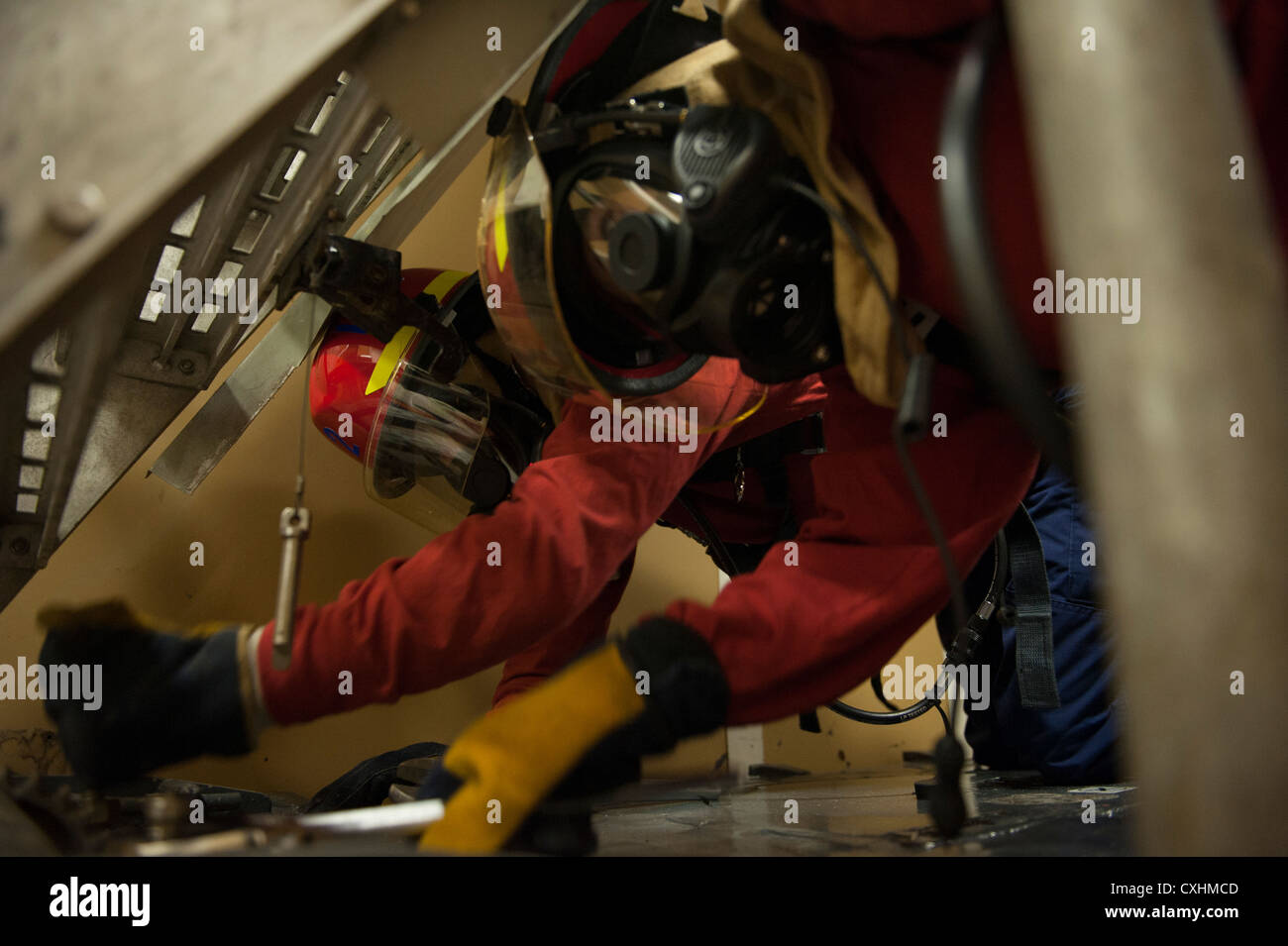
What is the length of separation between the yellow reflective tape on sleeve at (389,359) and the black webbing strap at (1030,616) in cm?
84

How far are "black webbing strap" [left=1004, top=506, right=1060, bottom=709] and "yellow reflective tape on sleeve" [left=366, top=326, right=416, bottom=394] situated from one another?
2.77 feet

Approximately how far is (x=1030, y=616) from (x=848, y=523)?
0.57m

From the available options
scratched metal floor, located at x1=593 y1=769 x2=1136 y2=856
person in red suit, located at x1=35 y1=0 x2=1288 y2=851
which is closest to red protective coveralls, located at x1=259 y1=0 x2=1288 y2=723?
person in red suit, located at x1=35 y1=0 x2=1288 y2=851

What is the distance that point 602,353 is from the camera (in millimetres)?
885

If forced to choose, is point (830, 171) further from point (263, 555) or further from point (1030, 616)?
point (263, 555)

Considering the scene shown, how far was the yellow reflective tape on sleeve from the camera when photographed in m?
1.19

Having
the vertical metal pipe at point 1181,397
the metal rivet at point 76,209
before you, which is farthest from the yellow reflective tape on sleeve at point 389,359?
the vertical metal pipe at point 1181,397

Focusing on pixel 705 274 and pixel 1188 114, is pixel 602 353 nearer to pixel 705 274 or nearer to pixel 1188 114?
pixel 705 274

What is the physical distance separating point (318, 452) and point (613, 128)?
0.99m

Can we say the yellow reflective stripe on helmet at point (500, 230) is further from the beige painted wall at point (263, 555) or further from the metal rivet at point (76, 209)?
the beige painted wall at point (263, 555)

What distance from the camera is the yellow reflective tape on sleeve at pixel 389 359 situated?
1.19 metres

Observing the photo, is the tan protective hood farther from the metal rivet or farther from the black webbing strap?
the black webbing strap

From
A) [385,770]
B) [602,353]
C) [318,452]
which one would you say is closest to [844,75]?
[602,353]

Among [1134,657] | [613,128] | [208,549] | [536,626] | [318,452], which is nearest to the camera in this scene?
[1134,657]
